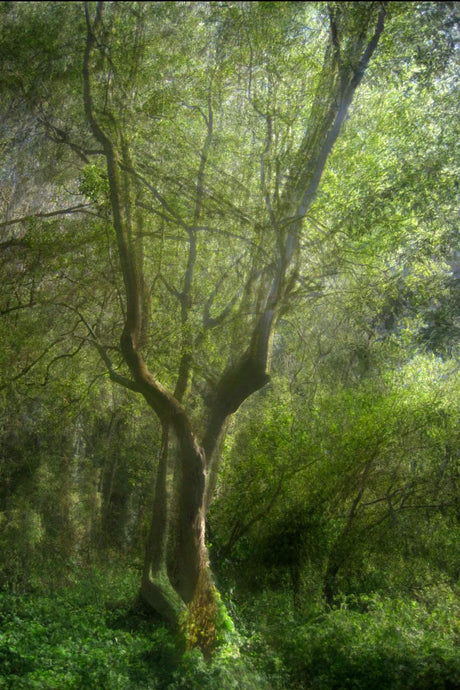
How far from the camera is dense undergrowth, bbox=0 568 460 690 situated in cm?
595

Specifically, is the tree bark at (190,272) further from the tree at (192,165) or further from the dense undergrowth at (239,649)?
the dense undergrowth at (239,649)

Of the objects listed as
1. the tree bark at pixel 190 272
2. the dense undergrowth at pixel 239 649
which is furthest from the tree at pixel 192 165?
the dense undergrowth at pixel 239 649

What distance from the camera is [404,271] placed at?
9672 mm

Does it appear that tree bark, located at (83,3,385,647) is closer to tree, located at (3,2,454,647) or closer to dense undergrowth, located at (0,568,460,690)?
tree, located at (3,2,454,647)

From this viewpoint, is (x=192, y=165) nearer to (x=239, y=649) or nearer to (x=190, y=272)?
(x=190, y=272)

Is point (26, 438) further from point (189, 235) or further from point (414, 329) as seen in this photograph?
point (414, 329)

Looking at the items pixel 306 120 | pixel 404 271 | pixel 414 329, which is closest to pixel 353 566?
pixel 414 329

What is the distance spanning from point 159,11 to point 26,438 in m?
10.2

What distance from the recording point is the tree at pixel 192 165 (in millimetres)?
7211

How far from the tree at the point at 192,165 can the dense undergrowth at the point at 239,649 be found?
604mm

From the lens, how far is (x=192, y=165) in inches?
338

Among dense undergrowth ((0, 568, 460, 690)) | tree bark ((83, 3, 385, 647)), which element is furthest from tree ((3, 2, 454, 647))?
dense undergrowth ((0, 568, 460, 690))

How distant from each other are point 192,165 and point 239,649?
231 inches

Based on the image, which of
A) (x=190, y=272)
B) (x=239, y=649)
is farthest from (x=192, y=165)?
(x=239, y=649)
